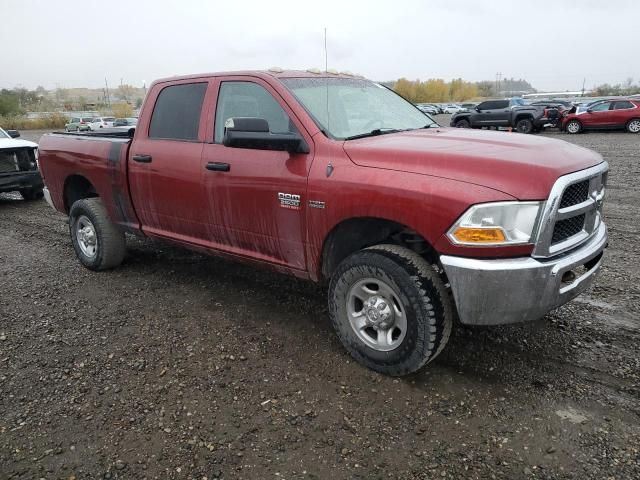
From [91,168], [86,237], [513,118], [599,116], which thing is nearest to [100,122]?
[513,118]

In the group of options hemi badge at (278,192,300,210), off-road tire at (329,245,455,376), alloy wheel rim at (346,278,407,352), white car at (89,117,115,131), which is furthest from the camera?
white car at (89,117,115,131)

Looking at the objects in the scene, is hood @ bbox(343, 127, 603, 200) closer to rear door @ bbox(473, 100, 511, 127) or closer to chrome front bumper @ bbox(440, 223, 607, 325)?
chrome front bumper @ bbox(440, 223, 607, 325)

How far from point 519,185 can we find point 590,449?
1357mm

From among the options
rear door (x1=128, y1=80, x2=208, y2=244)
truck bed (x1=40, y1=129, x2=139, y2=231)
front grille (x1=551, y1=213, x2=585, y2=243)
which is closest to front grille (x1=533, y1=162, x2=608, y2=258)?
front grille (x1=551, y1=213, x2=585, y2=243)

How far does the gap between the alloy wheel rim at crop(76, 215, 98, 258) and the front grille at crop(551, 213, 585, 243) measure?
14.2 ft

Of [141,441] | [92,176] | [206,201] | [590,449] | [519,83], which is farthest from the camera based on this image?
[519,83]

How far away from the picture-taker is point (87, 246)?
550 cm

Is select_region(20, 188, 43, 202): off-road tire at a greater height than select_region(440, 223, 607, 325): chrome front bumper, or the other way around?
select_region(440, 223, 607, 325): chrome front bumper

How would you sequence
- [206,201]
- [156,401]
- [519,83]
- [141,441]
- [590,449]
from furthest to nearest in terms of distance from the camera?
[519,83], [206,201], [156,401], [141,441], [590,449]

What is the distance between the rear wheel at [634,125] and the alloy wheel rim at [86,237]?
2290cm

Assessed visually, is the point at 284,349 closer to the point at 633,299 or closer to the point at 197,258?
the point at 197,258

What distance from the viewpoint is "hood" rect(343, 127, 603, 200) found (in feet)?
8.77

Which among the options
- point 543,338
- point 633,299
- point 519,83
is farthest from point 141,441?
point 519,83

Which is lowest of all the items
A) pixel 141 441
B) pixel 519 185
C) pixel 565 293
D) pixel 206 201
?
pixel 141 441
